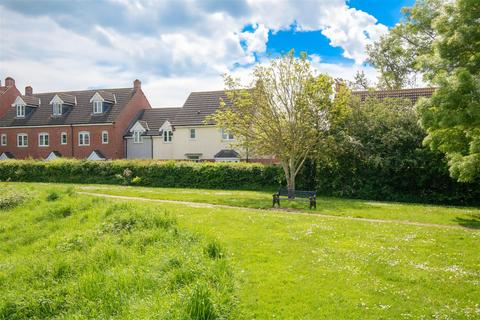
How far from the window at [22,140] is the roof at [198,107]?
819 inches

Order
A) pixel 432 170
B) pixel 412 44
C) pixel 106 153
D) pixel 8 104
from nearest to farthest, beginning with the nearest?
1. pixel 432 170
2. pixel 412 44
3. pixel 106 153
4. pixel 8 104

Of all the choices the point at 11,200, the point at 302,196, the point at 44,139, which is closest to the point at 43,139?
the point at 44,139

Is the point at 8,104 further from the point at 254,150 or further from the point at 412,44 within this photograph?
the point at 412,44

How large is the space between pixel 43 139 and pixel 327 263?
50.0 meters

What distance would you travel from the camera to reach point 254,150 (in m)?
25.6

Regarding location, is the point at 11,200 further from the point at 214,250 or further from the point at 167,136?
the point at 167,136

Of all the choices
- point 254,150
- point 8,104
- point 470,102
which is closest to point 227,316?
point 470,102

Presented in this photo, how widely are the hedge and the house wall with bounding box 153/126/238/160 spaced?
12561 mm

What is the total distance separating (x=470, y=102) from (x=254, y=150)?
51.0ft

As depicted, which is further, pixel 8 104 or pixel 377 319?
pixel 8 104

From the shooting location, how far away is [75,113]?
169 feet

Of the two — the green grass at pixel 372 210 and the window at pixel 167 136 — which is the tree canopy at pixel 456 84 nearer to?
the green grass at pixel 372 210

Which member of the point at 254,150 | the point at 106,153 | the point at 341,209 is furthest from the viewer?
the point at 106,153

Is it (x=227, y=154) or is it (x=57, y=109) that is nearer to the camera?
(x=227, y=154)
